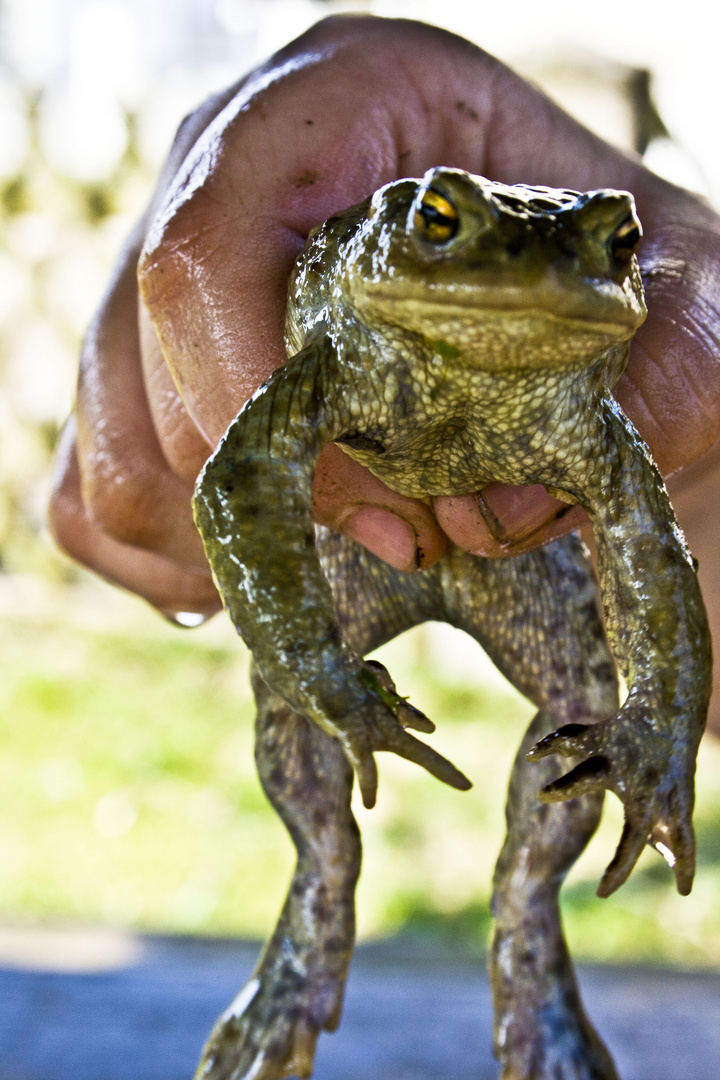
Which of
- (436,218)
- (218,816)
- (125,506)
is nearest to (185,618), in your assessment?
(125,506)

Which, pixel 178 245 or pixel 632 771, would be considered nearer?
pixel 632 771

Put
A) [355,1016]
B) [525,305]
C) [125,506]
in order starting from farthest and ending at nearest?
[355,1016], [125,506], [525,305]

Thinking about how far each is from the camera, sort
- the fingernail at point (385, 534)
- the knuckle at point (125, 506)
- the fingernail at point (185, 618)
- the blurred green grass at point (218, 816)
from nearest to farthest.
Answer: the fingernail at point (385, 534) → the knuckle at point (125, 506) → the fingernail at point (185, 618) → the blurred green grass at point (218, 816)

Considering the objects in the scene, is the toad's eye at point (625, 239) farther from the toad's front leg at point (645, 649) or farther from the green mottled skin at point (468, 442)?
the toad's front leg at point (645, 649)

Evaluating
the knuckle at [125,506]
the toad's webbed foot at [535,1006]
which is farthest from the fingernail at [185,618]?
the toad's webbed foot at [535,1006]

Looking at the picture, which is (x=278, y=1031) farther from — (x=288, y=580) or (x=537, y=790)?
(x=288, y=580)

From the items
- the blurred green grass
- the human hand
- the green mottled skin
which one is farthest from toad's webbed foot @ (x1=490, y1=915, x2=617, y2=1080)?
the blurred green grass

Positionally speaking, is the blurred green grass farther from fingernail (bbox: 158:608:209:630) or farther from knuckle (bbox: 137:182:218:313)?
knuckle (bbox: 137:182:218:313)
